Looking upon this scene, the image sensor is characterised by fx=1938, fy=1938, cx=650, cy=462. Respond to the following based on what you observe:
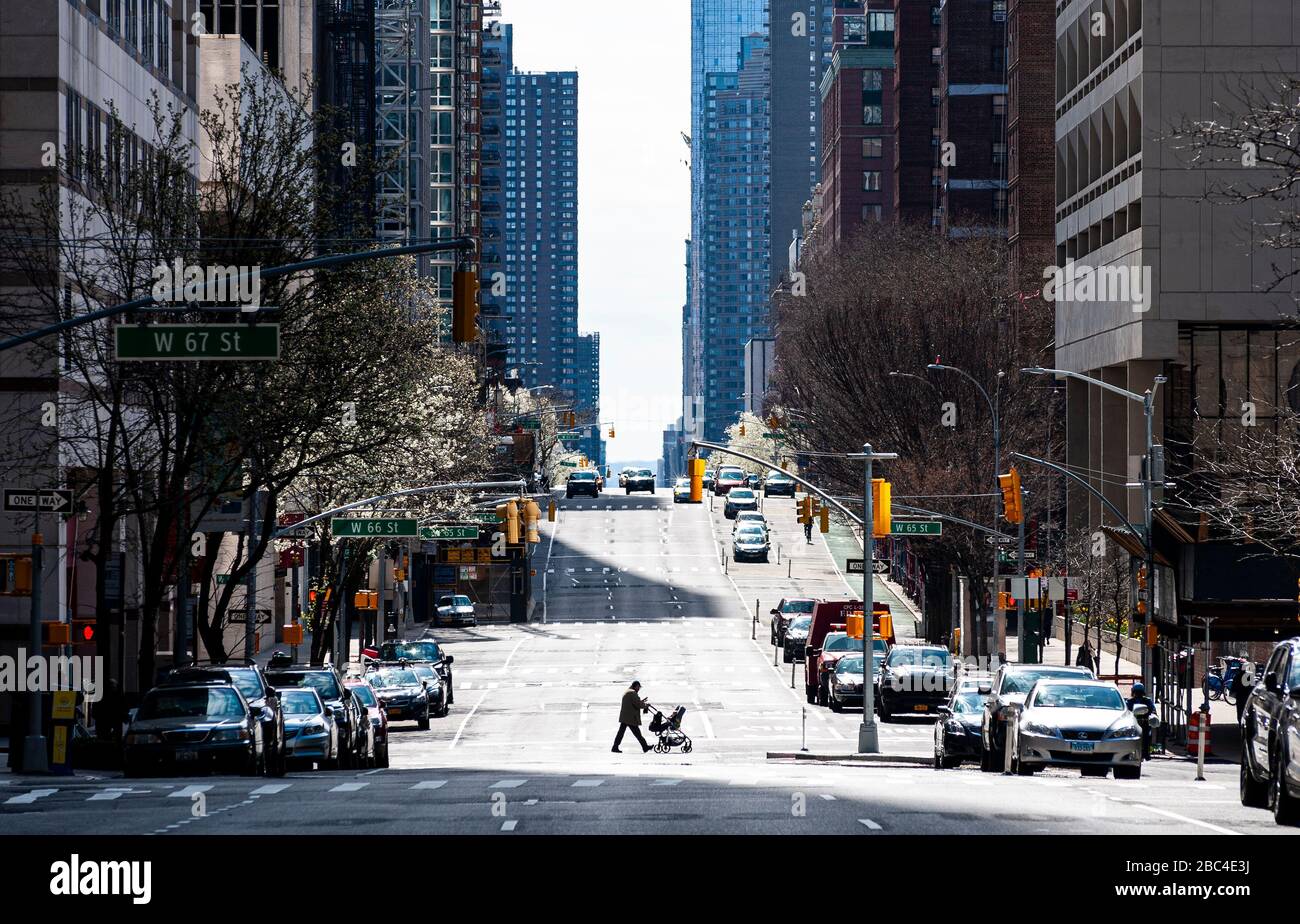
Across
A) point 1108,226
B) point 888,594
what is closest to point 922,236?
point 888,594

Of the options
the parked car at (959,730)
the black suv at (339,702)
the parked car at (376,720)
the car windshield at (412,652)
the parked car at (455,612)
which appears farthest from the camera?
the parked car at (455,612)

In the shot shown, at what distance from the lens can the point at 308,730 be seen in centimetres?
3162

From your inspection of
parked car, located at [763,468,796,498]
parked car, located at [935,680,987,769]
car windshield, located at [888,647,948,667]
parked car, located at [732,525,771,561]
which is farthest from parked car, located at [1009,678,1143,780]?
parked car, located at [763,468,796,498]

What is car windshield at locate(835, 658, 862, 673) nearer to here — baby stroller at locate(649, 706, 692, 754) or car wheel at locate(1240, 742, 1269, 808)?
baby stroller at locate(649, 706, 692, 754)

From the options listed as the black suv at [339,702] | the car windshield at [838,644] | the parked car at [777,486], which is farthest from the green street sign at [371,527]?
the parked car at [777,486]

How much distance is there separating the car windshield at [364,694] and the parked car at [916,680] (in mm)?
15601

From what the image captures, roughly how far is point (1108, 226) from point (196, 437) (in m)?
41.8

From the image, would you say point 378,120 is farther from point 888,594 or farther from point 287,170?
point 287,170

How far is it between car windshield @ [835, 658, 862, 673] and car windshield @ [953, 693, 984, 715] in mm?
16994

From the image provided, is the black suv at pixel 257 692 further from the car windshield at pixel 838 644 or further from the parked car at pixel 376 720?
the car windshield at pixel 838 644

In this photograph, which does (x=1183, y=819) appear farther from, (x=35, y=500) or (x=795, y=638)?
(x=795, y=638)

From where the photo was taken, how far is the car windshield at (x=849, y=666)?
168 feet

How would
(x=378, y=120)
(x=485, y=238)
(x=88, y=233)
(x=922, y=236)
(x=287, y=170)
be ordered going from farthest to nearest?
(x=485, y=238) → (x=378, y=120) → (x=922, y=236) → (x=88, y=233) → (x=287, y=170)

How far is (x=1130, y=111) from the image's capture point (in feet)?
208
